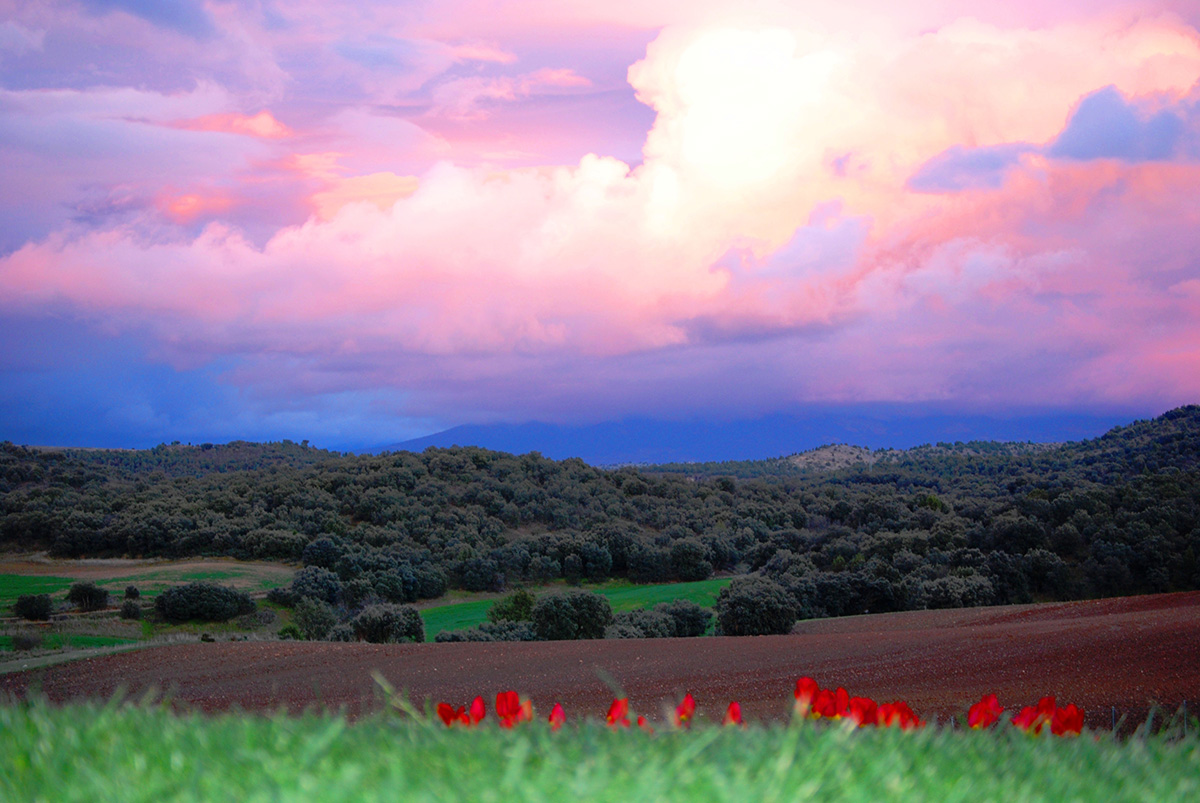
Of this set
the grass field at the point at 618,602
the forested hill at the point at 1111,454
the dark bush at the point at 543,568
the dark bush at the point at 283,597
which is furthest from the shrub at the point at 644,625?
the forested hill at the point at 1111,454

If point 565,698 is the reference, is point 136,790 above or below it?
above

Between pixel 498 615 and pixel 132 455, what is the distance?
203 feet

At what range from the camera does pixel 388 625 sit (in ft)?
74.6

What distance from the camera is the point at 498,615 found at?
25.3 m

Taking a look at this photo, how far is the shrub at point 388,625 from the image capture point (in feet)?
74.5

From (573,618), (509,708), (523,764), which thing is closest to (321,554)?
(573,618)

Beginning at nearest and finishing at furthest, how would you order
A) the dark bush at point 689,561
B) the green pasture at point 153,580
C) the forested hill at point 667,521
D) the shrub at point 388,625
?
the shrub at point 388,625, the forested hill at point 667,521, the green pasture at point 153,580, the dark bush at point 689,561

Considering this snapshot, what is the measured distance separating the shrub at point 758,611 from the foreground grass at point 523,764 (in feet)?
60.1

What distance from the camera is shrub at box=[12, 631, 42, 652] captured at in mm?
20719

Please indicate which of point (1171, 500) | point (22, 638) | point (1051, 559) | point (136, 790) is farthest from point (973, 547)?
point (136, 790)

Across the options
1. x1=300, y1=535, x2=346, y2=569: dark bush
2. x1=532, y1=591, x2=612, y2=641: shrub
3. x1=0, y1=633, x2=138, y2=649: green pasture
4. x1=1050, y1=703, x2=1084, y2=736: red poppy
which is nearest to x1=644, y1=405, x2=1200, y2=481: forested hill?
x1=532, y1=591, x2=612, y2=641: shrub

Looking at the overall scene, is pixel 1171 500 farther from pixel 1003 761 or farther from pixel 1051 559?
pixel 1003 761

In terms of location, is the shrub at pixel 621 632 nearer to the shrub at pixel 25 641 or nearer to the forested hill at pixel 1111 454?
the shrub at pixel 25 641

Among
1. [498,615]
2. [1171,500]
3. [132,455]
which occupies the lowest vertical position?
[498,615]
